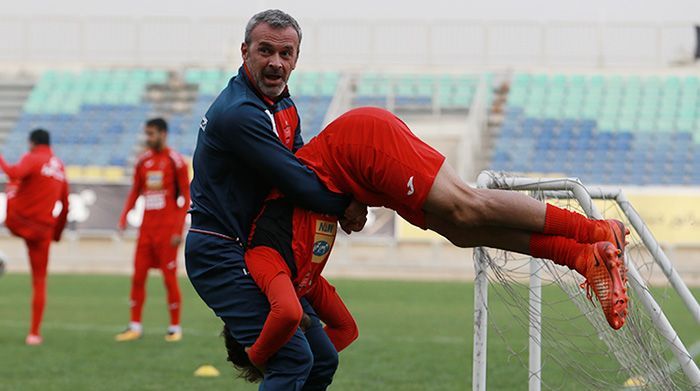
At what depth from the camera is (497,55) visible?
100 ft

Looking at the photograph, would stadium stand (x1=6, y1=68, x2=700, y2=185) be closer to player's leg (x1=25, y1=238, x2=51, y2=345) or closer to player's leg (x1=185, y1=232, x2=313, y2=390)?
player's leg (x1=25, y1=238, x2=51, y2=345)

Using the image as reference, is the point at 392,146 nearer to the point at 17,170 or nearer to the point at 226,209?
the point at 226,209

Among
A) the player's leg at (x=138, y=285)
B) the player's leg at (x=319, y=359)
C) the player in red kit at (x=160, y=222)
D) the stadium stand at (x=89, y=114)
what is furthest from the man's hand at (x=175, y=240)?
the stadium stand at (x=89, y=114)

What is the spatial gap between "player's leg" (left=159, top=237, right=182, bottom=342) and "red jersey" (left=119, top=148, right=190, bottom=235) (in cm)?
19

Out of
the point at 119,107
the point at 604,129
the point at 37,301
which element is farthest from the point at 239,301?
the point at 119,107

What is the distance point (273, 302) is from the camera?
488 centimetres

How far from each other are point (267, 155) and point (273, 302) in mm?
635

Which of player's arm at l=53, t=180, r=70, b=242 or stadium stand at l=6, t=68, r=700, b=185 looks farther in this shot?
stadium stand at l=6, t=68, r=700, b=185

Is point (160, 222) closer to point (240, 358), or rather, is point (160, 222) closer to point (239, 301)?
point (240, 358)

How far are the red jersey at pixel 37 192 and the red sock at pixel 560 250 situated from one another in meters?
7.28

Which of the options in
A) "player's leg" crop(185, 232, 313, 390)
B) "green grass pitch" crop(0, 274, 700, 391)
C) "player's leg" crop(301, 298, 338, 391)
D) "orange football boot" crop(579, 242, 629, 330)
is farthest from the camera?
"green grass pitch" crop(0, 274, 700, 391)

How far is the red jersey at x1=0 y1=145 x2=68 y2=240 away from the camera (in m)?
11.3

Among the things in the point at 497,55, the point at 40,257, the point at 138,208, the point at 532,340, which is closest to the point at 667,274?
the point at 532,340

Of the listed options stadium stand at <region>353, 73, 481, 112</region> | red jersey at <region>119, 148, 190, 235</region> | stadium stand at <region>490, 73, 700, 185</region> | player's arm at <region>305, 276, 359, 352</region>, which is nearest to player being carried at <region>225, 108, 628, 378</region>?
player's arm at <region>305, 276, 359, 352</region>
